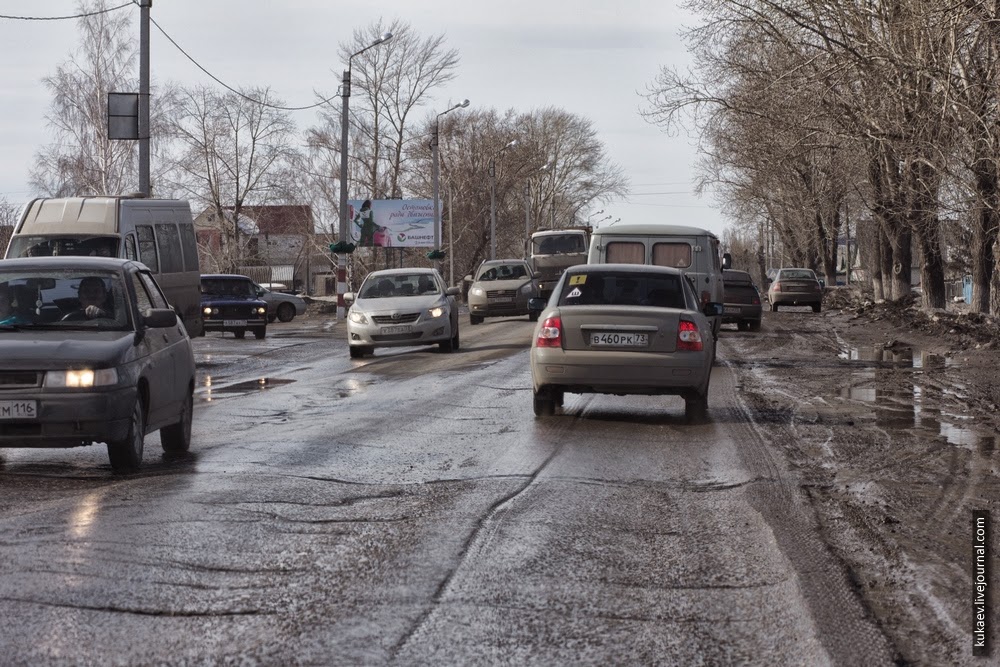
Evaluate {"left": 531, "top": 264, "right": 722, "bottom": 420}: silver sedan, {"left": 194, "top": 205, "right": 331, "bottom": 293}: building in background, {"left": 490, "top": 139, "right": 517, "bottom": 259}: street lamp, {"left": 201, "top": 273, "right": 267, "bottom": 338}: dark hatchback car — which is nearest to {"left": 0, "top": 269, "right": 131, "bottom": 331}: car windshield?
{"left": 531, "top": 264, "right": 722, "bottom": 420}: silver sedan

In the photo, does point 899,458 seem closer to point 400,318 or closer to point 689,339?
point 689,339

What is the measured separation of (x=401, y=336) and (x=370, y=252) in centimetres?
4958

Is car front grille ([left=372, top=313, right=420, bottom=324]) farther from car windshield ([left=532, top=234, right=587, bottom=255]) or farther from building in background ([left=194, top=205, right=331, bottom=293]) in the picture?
building in background ([left=194, top=205, right=331, bottom=293])

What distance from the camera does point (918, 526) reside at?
7.01 meters

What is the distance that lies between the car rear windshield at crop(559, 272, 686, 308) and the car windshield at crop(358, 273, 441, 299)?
10.4m

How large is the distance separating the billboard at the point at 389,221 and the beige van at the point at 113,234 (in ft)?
144

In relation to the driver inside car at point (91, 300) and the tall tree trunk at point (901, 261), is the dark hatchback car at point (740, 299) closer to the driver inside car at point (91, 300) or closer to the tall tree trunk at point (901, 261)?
the tall tree trunk at point (901, 261)

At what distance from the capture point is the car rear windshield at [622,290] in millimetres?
12883

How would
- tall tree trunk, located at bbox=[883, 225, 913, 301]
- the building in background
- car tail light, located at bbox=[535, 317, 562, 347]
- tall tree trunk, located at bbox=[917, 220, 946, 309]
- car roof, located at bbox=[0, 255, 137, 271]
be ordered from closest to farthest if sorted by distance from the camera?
car roof, located at bbox=[0, 255, 137, 271], car tail light, located at bbox=[535, 317, 562, 347], tall tree trunk, located at bbox=[917, 220, 946, 309], tall tree trunk, located at bbox=[883, 225, 913, 301], the building in background

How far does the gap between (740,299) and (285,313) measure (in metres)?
16.7

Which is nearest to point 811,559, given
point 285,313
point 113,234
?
point 113,234

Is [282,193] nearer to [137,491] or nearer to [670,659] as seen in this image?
[137,491]

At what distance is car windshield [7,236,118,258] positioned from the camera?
802 inches

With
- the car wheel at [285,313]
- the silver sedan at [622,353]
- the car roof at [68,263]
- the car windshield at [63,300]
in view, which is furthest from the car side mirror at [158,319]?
the car wheel at [285,313]
